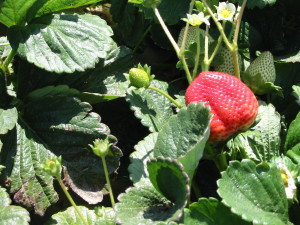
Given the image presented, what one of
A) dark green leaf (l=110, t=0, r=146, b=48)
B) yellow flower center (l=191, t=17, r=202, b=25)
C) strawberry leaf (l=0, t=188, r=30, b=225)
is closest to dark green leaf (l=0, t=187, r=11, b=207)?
strawberry leaf (l=0, t=188, r=30, b=225)

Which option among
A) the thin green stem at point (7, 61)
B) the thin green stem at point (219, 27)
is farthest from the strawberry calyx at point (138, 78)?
the thin green stem at point (7, 61)

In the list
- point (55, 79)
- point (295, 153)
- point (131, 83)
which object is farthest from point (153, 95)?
point (295, 153)

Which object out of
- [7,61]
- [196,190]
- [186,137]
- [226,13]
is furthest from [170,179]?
[7,61]

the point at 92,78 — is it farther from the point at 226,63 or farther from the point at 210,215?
the point at 210,215

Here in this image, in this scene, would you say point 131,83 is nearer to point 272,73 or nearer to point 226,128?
point 226,128

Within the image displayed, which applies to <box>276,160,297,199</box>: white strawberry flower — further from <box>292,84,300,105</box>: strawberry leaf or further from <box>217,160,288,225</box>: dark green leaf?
<box>292,84,300,105</box>: strawberry leaf

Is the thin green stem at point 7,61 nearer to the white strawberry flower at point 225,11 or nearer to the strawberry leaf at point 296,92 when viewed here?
the white strawberry flower at point 225,11
